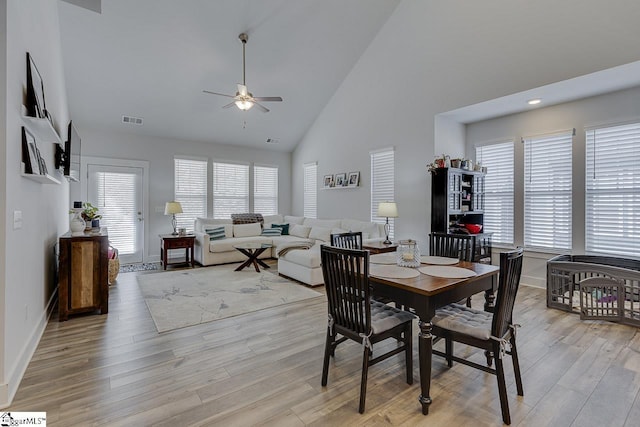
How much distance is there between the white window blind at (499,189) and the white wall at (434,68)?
102 cm

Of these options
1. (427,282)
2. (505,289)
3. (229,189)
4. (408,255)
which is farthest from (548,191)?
(229,189)

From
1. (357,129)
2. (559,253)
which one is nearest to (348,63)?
(357,129)

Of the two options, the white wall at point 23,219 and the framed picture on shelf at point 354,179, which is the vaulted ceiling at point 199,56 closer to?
the white wall at point 23,219

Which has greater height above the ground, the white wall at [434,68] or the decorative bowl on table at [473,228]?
the white wall at [434,68]

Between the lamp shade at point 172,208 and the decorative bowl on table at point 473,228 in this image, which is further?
the lamp shade at point 172,208

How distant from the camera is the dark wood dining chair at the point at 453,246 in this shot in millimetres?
3008

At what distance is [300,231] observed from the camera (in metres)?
7.37

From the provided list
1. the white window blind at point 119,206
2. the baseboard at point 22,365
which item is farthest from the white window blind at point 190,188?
the baseboard at point 22,365

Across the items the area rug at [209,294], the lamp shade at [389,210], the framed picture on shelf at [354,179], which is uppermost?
the framed picture on shelf at [354,179]

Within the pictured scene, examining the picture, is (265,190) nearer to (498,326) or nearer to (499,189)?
(499,189)

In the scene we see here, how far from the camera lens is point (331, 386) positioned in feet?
7.26

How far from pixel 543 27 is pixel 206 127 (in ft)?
20.1

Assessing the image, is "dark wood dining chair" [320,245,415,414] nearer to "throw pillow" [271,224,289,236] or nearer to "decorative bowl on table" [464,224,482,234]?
"decorative bowl on table" [464,224,482,234]

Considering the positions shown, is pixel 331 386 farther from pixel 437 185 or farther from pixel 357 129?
pixel 357 129
